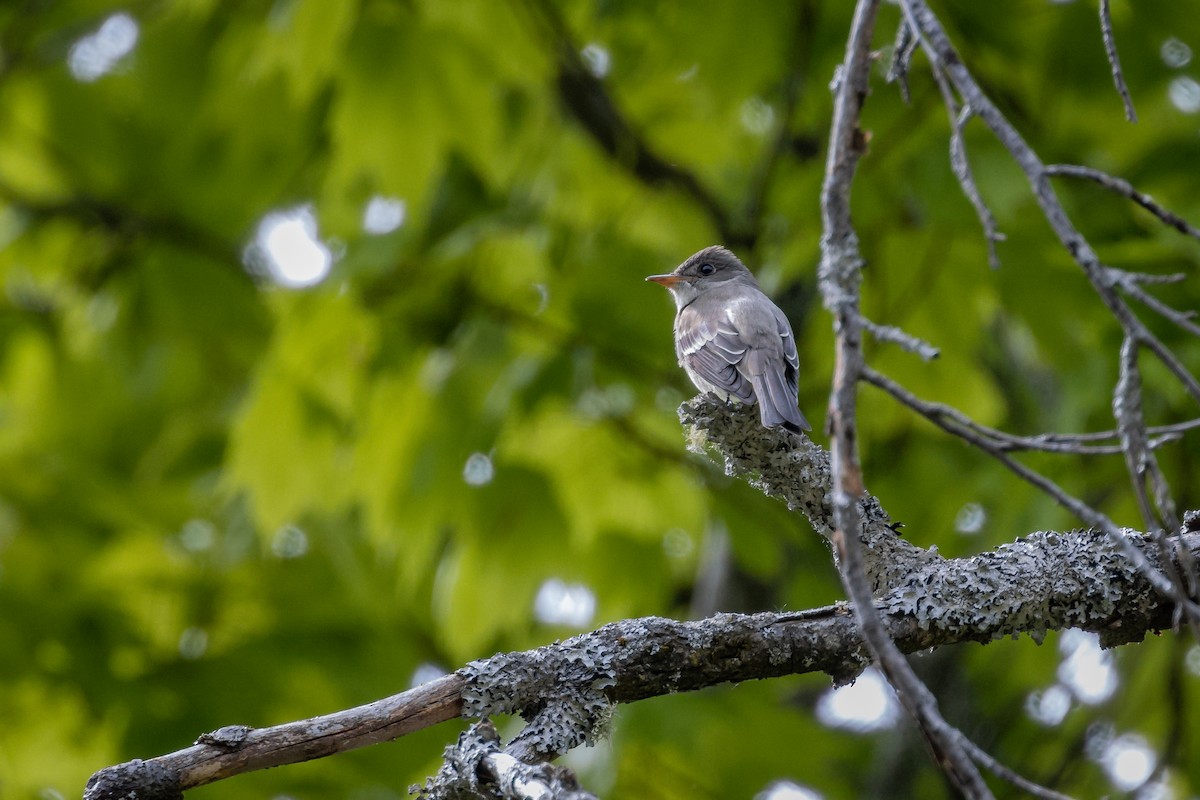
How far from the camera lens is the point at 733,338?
4.10 m

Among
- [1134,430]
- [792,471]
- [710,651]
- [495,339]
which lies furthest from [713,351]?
[1134,430]

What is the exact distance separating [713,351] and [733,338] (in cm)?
10

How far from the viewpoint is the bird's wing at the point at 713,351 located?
3568 mm

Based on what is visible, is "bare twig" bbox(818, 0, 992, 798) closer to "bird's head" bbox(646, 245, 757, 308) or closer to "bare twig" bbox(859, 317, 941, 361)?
"bare twig" bbox(859, 317, 941, 361)

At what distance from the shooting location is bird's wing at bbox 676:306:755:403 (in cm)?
357

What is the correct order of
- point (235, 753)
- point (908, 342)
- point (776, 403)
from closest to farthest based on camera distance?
1. point (908, 342)
2. point (235, 753)
3. point (776, 403)

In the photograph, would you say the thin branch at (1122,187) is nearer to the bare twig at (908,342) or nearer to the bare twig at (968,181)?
the bare twig at (968,181)

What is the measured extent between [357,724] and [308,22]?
3.59 metres

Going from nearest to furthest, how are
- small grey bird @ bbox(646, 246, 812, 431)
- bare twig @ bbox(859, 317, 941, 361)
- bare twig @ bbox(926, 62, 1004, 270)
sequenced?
bare twig @ bbox(859, 317, 941, 361), bare twig @ bbox(926, 62, 1004, 270), small grey bird @ bbox(646, 246, 812, 431)

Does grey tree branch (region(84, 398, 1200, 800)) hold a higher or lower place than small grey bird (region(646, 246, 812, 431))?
lower

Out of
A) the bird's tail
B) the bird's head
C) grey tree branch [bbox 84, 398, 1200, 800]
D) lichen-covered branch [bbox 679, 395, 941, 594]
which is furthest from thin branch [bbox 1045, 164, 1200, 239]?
the bird's head

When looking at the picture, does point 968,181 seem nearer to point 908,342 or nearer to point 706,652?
point 908,342

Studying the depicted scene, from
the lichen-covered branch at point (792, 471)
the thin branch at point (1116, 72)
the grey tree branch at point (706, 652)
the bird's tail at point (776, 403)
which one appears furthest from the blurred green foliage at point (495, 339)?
the thin branch at point (1116, 72)

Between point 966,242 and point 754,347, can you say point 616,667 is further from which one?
point 966,242
